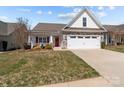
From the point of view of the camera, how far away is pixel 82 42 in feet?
89.6

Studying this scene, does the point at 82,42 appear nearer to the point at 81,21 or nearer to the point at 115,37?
the point at 81,21

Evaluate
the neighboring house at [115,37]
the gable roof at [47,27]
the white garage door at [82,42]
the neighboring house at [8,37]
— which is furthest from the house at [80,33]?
the neighboring house at [115,37]

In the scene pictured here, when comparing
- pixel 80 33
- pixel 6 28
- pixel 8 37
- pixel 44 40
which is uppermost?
pixel 6 28

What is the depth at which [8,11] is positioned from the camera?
1163 inches

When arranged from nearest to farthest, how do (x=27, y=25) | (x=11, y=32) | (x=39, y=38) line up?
(x=27, y=25)
(x=39, y=38)
(x=11, y=32)

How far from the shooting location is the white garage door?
27109 mm

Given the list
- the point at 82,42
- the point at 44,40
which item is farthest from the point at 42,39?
the point at 82,42

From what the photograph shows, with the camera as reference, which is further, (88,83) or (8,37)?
(8,37)

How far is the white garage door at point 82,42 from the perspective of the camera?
88.9 feet

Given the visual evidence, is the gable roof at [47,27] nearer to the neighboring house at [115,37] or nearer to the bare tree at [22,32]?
the bare tree at [22,32]
